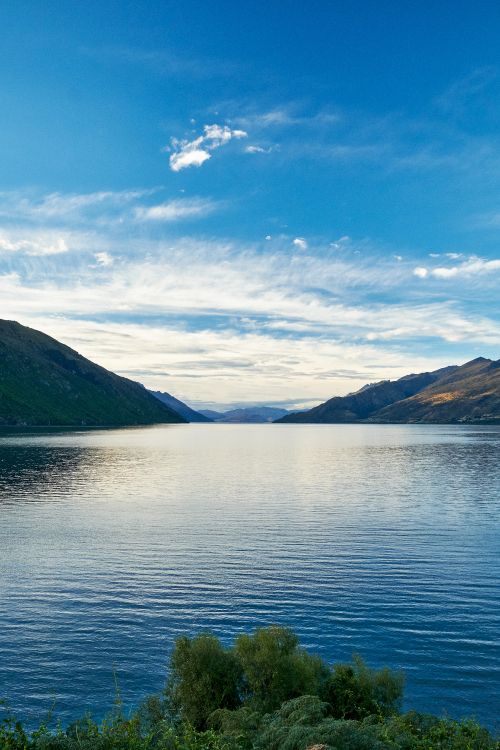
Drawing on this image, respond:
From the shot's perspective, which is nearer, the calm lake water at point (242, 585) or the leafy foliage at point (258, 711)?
the leafy foliage at point (258, 711)

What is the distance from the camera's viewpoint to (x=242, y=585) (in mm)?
54969

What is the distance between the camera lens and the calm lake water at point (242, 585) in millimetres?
36438

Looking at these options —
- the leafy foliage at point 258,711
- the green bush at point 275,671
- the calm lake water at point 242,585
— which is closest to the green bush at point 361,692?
the leafy foliage at point 258,711

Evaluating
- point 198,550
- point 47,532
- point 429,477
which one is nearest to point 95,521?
point 47,532

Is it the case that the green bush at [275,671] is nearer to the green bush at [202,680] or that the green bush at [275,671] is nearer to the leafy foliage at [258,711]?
the leafy foliage at [258,711]

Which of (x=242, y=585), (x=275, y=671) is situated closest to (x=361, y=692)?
(x=275, y=671)

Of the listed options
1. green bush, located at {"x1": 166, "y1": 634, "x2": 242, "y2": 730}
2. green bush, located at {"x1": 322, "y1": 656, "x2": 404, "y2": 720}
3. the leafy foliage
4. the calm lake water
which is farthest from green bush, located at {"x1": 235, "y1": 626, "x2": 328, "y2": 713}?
the calm lake water

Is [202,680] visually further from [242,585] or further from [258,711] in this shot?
[242,585]

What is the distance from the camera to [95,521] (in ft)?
294

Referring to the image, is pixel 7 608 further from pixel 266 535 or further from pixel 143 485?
pixel 143 485

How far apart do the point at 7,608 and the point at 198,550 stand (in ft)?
87.1

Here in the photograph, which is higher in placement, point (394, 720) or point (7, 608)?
point (394, 720)

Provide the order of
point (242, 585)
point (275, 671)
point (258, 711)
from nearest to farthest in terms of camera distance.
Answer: point (258, 711) → point (275, 671) → point (242, 585)

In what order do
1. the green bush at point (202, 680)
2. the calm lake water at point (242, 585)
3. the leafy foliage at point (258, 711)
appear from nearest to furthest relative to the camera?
the leafy foliage at point (258, 711) → the green bush at point (202, 680) → the calm lake water at point (242, 585)
